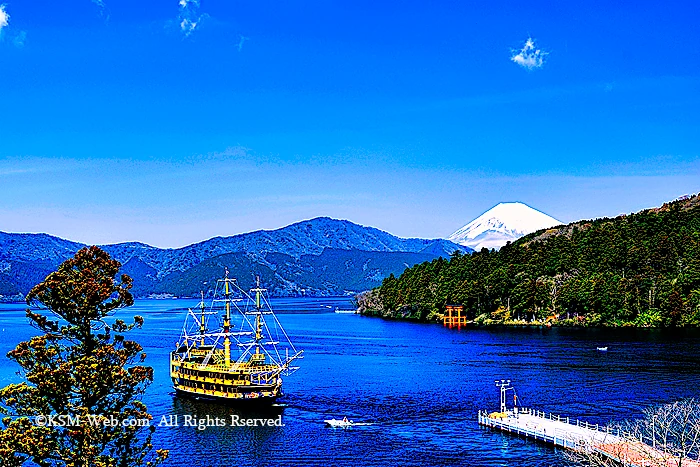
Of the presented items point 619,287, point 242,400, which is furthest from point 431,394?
point 619,287

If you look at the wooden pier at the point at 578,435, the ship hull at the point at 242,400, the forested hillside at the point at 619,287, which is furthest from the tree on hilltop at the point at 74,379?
the forested hillside at the point at 619,287

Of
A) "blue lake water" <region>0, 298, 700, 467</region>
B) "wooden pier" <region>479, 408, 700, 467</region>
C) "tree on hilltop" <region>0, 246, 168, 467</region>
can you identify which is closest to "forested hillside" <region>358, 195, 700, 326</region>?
"blue lake water" <region>0, 298, 700, 467</region>

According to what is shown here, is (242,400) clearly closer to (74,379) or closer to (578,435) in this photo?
(578,435)

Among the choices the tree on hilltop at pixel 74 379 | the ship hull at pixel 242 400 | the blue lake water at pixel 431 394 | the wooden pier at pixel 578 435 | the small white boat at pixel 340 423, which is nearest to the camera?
the tree on hilltop at pixel 74 379

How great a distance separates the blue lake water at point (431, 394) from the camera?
5950cm

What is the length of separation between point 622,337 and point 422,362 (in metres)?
48.3

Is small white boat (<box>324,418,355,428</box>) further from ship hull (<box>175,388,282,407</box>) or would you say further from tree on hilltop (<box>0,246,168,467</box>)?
tree on hilltop (<box>0,246,168,467</box>)

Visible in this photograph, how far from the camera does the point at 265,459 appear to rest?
2296 inches

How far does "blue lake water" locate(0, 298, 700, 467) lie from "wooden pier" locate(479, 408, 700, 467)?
1.53 m

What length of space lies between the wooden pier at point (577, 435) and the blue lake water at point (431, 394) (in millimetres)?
1530

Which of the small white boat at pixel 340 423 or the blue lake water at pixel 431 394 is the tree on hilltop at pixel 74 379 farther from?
the small white boat at pixel 340 423

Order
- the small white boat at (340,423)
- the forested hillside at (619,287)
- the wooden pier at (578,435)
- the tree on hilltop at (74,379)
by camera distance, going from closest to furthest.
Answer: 1. the tree on hilltop at (74,379)
2. the wooden pier at (578,435)
3. the small white boat at (340,423)
4. the forested hillside at (619,287)

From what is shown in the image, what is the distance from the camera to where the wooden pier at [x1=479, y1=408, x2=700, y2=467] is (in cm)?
5030

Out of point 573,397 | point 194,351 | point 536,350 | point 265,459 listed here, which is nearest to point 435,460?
point 265,459
